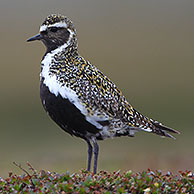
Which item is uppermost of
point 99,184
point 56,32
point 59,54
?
point 56,32

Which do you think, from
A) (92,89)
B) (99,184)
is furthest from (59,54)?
(99,184)

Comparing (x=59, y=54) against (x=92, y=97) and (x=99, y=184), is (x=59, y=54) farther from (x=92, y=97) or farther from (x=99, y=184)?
(x=99, y=184)

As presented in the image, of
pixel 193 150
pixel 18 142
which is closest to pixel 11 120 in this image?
pixel 18 142

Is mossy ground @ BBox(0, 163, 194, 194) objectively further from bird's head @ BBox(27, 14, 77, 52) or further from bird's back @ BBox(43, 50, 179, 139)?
bird's head @ BBox(27, 14, 77, 52)

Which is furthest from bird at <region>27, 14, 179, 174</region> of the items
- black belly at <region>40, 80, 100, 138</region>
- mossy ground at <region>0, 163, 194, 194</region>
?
mossy ground at <region>0, 163, 194, 194</region>

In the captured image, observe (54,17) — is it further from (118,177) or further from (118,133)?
(118,177)

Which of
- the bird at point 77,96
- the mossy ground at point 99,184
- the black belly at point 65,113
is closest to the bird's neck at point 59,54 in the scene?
the bird at point 77,96
